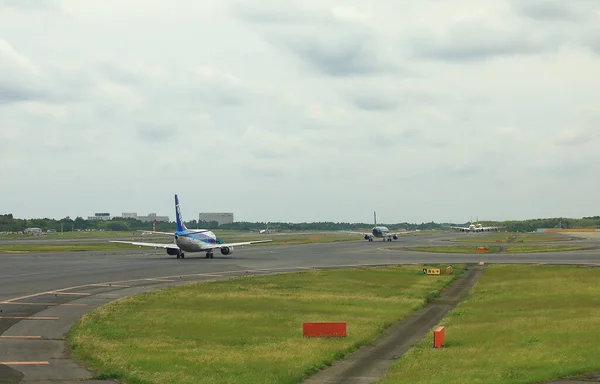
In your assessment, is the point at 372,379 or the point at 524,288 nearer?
the point at 372,379

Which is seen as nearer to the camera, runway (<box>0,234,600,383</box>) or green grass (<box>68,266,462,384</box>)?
green grass (<box>68,266,462,384</box>)

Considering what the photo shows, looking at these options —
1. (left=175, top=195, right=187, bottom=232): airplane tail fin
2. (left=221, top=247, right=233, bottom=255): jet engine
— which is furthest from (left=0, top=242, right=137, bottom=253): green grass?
(left=221, top=247, right=233, bottom=255): jet engine

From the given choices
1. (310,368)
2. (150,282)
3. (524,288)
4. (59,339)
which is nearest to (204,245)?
(150,282)

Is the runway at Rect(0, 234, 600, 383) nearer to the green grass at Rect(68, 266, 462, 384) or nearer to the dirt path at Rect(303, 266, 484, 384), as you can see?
the green grass at Rect(68, 266, 462, 384)

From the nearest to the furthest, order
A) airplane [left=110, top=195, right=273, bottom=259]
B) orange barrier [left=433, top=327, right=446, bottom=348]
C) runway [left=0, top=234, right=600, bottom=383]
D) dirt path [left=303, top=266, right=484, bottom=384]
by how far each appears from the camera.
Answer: dirt path [left=303, top=266, right=484, bottom=384] < runway [left=0, top=234, right=600, bottom=383] < orange barrier [left=433, top=327, right=446, bottom=348] < airplane [left=110, top=195, right=273, bottom=259]

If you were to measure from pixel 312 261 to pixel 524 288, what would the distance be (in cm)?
4196

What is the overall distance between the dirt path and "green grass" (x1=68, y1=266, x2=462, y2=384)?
0.65 metres

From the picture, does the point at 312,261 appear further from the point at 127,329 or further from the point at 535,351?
the point at 535,351

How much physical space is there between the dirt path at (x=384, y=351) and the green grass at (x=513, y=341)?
2.47 feet

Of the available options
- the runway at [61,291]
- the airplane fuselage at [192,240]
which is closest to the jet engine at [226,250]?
the airplane fuselage at [192,240]

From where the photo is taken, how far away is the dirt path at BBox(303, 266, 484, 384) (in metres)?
24.5

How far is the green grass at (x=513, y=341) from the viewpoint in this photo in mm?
23625

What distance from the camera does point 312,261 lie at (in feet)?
311

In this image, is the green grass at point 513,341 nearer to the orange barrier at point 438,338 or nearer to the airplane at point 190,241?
the orange barrier at point 438,338
